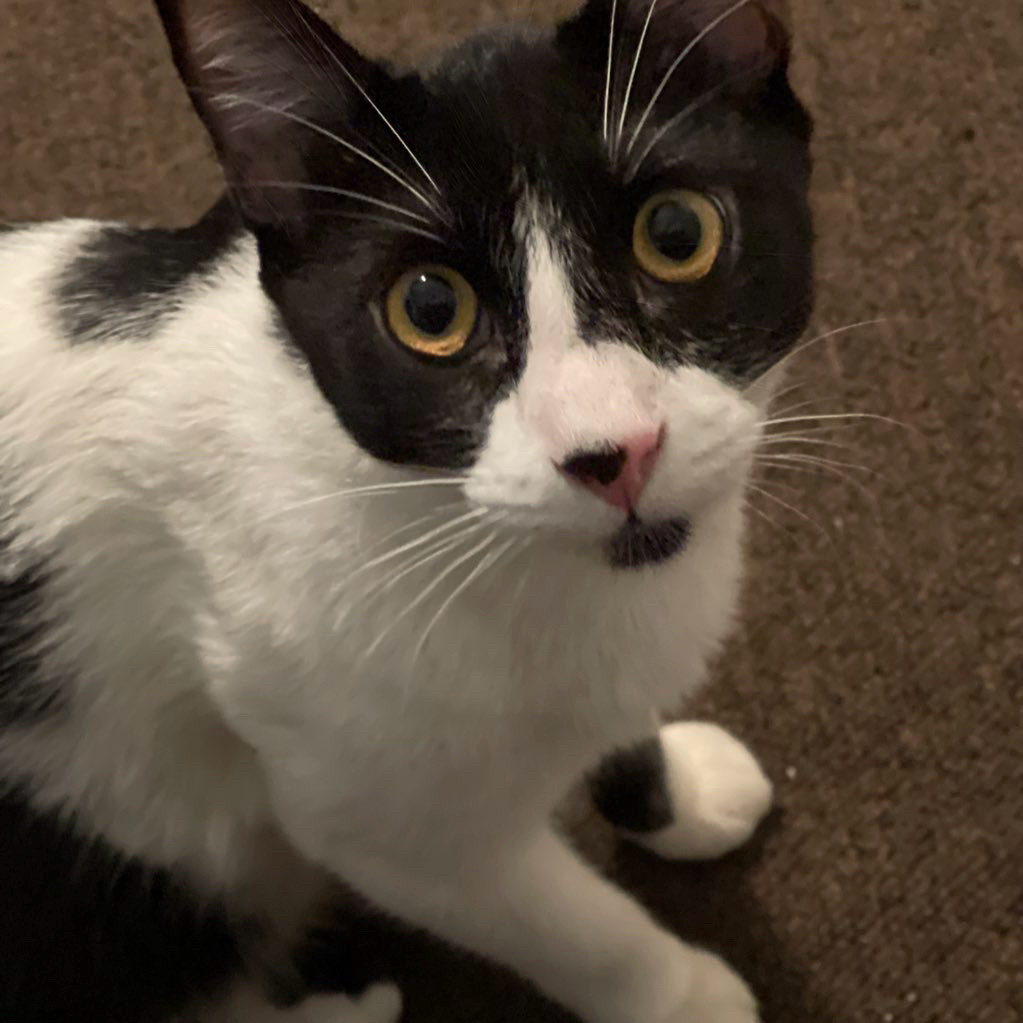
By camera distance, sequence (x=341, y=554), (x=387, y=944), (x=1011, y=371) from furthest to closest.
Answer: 1. (x=1011, y=371)
2. (x=387, y=944)
3. (x=341, y=554)

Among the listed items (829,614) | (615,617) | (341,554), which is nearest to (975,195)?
(829,614)

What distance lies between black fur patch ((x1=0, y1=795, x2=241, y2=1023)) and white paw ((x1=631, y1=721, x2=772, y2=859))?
392mm

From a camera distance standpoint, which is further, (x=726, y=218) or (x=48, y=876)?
(x=48, y=876)

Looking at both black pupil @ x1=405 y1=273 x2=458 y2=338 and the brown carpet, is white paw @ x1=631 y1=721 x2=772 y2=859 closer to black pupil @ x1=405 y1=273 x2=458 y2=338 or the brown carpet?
the brown carpet

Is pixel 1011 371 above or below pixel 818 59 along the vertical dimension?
below

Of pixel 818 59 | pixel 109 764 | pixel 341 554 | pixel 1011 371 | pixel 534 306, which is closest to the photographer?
pixel 534 306

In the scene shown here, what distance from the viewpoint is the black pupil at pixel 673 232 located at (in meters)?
A: 0.62

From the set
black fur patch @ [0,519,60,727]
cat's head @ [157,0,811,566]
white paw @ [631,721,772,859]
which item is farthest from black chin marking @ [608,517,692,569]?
white paw @ [631,721,772,859]

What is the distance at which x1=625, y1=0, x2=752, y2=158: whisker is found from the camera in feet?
2.04

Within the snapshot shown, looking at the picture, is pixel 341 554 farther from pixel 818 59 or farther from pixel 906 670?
pixel 818 59

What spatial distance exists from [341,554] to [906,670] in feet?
2.24

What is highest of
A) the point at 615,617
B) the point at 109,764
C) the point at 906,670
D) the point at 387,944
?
the point at 615,617

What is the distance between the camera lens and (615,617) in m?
0.76

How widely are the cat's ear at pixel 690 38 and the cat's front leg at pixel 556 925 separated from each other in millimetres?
492
